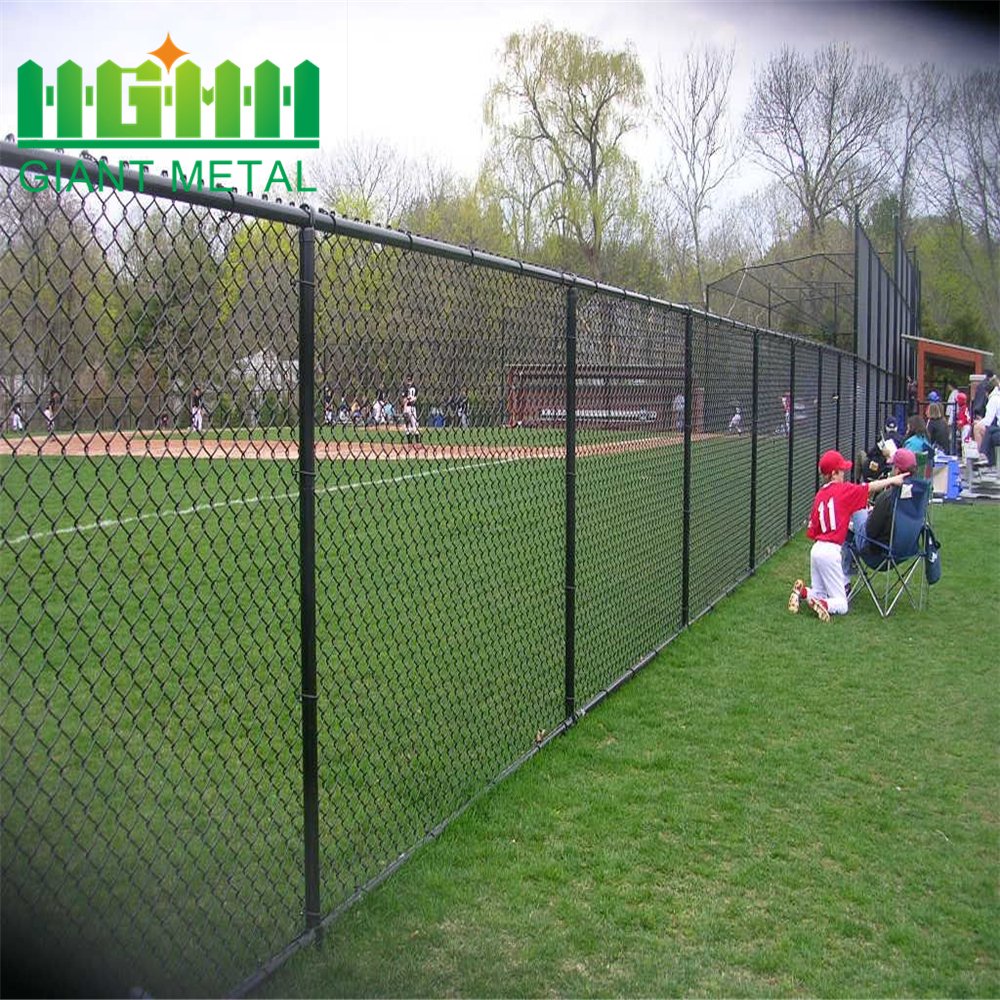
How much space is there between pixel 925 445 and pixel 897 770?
528 cm

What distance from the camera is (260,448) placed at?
383 centimetres

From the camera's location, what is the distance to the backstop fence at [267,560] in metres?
2.63

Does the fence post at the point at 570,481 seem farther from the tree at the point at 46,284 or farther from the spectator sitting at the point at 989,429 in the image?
the spectator sitting at the point at 989,429

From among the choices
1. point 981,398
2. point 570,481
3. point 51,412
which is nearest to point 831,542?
point 570,481

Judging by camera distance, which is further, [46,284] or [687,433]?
[687,433]

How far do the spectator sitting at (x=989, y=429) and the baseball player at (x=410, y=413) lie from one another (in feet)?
52.3

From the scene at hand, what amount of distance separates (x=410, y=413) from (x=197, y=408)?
4.45ft

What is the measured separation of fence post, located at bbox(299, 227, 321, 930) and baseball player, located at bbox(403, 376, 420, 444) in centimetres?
95

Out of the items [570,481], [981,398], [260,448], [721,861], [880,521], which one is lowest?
[721,861]

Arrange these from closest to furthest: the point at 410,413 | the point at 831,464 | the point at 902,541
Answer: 1. the point at 410,413
2. the point at 902,541
3. the point at 831,464

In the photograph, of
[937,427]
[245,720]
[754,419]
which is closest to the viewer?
[245,720]

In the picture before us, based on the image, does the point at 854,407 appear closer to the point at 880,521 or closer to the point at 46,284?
the point at 880,521

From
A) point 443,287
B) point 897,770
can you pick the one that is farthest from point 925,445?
point 443,287

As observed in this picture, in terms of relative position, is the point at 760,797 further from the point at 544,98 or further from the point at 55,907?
the point at 544,98
